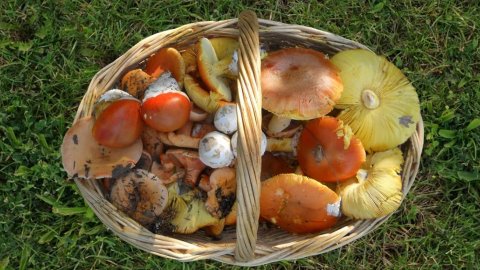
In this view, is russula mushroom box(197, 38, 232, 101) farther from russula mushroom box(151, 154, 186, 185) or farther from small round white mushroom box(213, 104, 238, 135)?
russula mushroom box(151, 154, 186, 185)

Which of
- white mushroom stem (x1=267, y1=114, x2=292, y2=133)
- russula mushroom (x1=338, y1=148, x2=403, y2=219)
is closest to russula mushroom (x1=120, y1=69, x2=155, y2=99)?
white mushroom stem (x1=267, y1=114, x2=292, y2=133)

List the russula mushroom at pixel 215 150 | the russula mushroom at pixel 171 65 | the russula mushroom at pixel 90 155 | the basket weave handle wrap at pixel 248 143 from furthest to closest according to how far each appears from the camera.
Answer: the russula mushroom at pixel 171 65 < the russula mushroom at pixel 90 155 < the russula mushroom at pixel 215 150 < the basket weave handle wrap at pixel 248 143

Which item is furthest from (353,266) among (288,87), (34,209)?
(34,209)

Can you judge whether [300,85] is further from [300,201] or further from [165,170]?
[165,170]

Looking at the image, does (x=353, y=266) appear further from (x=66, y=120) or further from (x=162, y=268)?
(x=66, y=120)

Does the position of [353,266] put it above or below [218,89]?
below

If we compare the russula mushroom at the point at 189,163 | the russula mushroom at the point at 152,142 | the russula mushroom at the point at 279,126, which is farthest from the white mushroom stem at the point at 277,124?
the russula mushroom at the point at 152,142

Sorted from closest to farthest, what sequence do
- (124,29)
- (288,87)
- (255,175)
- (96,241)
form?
1. (255,175)
2. (288,87)
3. (96,241)
4. (124,29)

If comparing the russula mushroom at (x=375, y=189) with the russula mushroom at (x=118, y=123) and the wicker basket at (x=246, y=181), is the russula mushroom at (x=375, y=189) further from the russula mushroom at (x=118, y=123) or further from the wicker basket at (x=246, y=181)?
the russula mushroom at (x=118, y=123)
